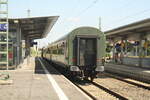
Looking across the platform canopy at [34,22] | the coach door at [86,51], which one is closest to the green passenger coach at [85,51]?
the coach door at [86,51]

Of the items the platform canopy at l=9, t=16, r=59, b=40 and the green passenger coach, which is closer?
the green passenger coach

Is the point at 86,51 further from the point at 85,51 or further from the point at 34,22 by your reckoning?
the point at 34,22

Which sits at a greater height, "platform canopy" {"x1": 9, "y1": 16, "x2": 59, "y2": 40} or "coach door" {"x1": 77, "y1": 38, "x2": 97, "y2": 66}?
"platform canopy" {"x1": 9, "y1": 16, "x2": 59, "y2": 40}

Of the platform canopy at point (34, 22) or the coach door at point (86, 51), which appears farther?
the platform canopy at point (34, 22)

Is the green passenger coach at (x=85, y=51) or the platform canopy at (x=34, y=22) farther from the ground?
the platform canopy at (x=34, y=22)

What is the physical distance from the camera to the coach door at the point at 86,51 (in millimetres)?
17172

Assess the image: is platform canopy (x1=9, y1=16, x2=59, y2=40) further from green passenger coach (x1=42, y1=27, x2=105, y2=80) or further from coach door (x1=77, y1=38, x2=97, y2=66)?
coach door (x1=77, y1=38, x2=97, y2=66)

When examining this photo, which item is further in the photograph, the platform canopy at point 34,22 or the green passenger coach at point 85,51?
the platform canopy at point 34,22

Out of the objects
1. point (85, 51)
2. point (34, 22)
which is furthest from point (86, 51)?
point (34, 22)

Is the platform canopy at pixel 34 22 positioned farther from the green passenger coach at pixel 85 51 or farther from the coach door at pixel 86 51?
the coach door at pixel 86 51

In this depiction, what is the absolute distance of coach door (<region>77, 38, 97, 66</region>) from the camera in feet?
56.3

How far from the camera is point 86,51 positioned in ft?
57.0

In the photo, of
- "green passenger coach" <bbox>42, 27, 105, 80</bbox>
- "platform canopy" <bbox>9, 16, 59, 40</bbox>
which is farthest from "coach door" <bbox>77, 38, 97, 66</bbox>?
"platform canopy" <bbox>9, 16, 59, 40</bbox>

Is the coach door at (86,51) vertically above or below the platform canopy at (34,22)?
below
